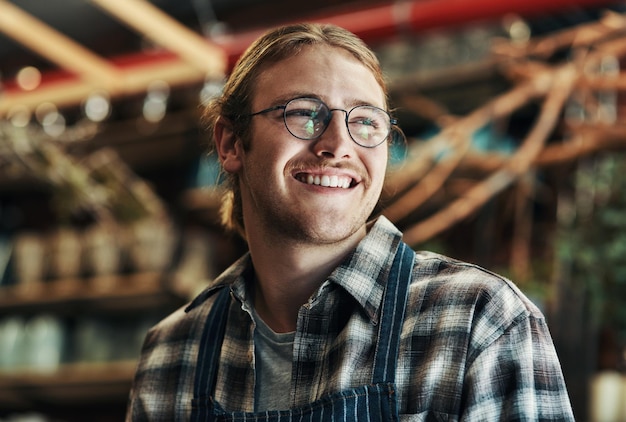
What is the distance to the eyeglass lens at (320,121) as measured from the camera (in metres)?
1.28

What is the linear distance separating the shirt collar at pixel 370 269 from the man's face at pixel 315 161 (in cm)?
3

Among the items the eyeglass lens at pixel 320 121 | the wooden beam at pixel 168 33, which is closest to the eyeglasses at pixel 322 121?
the eyeglass lens at pixel 320 121

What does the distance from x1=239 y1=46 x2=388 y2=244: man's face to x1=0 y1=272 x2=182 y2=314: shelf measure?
295cm

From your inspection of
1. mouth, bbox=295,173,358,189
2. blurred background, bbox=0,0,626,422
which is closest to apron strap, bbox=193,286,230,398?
mouth, bbox=295,173,358,189

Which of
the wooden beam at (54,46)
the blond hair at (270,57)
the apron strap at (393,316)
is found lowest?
→ the apron strap at (393,316)

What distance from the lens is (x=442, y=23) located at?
3.37 m

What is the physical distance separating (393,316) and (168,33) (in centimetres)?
284

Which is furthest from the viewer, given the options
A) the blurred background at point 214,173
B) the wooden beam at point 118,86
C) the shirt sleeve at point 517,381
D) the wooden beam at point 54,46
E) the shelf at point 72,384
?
the wooden beam at point 118,86

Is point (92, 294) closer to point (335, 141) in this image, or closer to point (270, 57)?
point (270, 57)

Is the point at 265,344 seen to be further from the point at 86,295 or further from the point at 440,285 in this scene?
the point at 86,295

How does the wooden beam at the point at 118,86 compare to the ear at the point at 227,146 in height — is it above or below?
above

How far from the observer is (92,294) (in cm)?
439

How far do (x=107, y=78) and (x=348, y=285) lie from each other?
3480 mm

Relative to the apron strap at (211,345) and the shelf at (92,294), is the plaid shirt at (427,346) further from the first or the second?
the shelf at (92,294)
